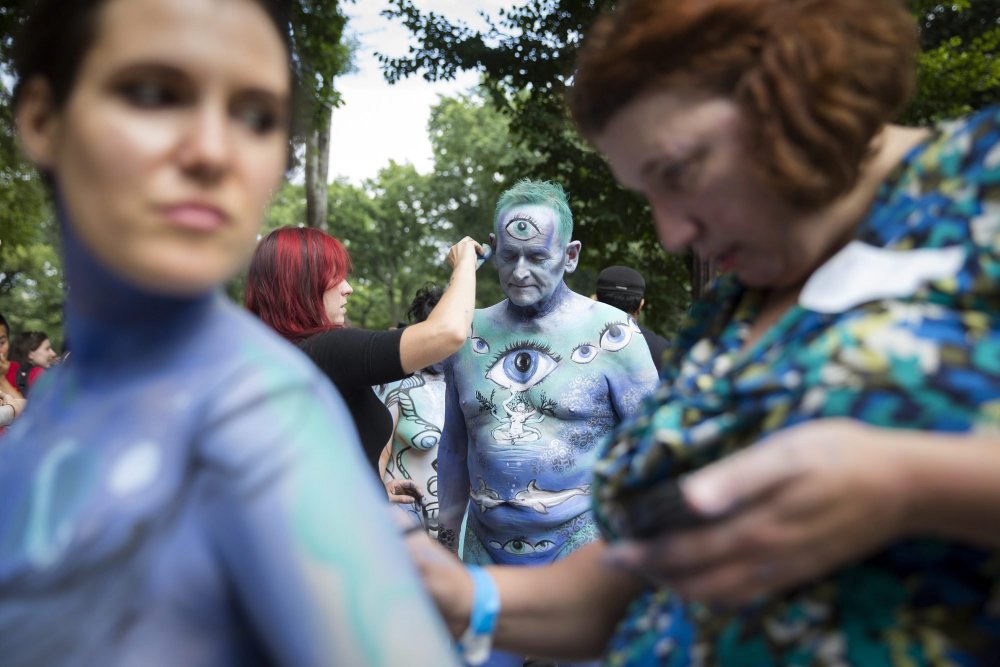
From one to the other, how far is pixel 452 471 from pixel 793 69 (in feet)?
11.3


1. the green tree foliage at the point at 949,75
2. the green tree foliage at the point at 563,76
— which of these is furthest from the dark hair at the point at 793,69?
the green tree foliage at the point at 949,75

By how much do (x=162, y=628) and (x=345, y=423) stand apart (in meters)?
0.25

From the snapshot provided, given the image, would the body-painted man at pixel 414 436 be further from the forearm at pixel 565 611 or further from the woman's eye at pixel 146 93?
the woman's eye at pixel 146 93

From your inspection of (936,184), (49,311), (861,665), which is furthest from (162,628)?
(49,311)

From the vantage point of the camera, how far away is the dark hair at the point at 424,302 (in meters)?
5.88

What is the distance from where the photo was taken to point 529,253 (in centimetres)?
420

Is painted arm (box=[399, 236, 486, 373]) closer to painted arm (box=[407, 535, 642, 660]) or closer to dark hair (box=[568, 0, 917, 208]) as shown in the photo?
painted arm (box=[407, 535, 642, 660])

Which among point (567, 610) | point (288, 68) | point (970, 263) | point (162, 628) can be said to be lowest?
point (567, 610)

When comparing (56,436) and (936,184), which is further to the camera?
(936,184)

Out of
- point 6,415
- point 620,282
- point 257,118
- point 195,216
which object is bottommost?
point 6,415

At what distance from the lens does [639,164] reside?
50.2 inches

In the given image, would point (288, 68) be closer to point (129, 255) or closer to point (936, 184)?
point (129, 255)

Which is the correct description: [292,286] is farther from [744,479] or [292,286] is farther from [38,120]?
[744,479]

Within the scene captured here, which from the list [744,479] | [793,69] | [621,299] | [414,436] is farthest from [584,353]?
[744,479]
